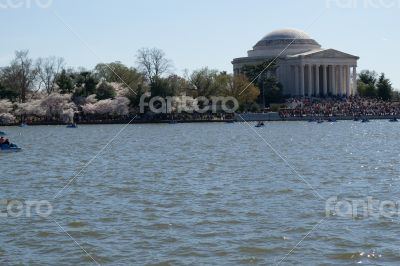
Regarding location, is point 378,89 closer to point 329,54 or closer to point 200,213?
point 329,54

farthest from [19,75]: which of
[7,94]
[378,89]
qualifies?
[378,89]

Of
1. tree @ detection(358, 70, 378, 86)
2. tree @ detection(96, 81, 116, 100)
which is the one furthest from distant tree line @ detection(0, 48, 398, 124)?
tree @ detection(358, 70, 378, 86)

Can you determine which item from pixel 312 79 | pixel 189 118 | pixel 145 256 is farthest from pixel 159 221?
pixel 312 79

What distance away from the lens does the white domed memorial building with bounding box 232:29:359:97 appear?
14112 centimetres

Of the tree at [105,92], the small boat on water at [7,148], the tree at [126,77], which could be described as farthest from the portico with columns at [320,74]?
the small boat on water at [7,148]

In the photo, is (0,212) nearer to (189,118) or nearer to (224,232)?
(224,232)

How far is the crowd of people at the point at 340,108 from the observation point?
11600 cm

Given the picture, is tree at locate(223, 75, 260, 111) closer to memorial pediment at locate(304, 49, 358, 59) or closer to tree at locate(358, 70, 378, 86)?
memorial pediment at locate(304, 49, 358, 59)

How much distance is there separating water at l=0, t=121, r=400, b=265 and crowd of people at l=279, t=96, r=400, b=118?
74666mm

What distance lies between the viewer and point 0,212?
23.2m

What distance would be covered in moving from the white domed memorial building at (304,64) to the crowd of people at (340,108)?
437 inches

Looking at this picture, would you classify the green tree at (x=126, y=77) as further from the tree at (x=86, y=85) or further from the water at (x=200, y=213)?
the water at (x=200, y=213)

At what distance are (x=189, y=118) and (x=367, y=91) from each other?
46.4 metres

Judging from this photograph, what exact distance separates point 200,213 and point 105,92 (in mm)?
89188
